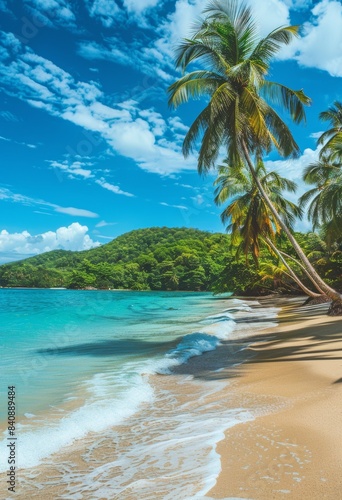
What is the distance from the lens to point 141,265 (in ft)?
293

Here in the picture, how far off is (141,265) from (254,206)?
69.9 meters

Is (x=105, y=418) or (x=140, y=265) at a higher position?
(x=140, y=265)

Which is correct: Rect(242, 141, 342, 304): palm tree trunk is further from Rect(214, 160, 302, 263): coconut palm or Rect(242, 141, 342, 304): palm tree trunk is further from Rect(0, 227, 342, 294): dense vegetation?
Rect(0, 227, 342, 294): dense vegetation

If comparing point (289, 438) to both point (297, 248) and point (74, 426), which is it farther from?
point (297, 248)

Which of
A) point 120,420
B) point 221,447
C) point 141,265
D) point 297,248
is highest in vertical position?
point 141,265

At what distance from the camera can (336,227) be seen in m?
18.3

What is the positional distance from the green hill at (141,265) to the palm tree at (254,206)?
45.3 metres

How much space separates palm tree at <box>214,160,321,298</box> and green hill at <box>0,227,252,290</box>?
4530 cm

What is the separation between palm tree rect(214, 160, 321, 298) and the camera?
20031 mm

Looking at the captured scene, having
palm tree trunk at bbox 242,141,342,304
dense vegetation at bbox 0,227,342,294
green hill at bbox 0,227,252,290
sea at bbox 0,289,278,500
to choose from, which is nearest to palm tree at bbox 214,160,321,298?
palm tree trunk at bbox 242,141,342,304

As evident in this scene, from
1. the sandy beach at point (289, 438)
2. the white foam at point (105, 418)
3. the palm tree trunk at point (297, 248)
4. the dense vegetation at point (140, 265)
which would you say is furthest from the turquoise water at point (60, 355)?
the dense vegetation at point (140, 265)

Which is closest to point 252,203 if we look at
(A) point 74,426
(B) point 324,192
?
(B) point 324,192

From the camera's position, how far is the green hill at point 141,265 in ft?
267

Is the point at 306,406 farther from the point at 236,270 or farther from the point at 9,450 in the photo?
the point at 236,270
